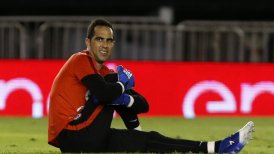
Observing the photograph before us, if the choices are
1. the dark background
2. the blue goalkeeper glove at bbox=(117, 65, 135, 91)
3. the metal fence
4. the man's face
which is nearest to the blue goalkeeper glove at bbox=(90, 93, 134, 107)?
the blue goalkeeper glove at bbox=(117, 65, 135, 91)

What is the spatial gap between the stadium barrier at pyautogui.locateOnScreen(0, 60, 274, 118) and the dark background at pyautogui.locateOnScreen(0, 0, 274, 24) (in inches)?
165

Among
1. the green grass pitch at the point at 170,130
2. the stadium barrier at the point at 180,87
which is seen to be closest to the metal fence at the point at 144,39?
the stadium barrier at the point at 180,87

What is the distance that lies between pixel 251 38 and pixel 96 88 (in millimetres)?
9866

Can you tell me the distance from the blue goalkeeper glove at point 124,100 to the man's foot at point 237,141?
0.94 meters

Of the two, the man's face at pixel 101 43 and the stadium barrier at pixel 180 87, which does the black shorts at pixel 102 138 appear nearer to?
the man's face at pixel 101 43

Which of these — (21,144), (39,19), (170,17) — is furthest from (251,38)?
(21,144)

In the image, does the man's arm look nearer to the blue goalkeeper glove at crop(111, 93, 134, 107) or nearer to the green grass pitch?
the blue goalkeeper glove at crop(111, 93, 134, 107)

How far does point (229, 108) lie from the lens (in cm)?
1499

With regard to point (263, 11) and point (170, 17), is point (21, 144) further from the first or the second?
point (263, 11)

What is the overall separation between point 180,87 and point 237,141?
7.41 m

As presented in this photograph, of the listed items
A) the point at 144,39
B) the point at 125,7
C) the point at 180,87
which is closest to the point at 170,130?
the point at 180,87

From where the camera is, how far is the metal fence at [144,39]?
16.9 meters

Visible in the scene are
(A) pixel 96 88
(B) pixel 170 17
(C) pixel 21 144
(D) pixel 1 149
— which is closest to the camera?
(A) pixel 96 88

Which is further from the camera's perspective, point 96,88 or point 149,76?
point 149,76
